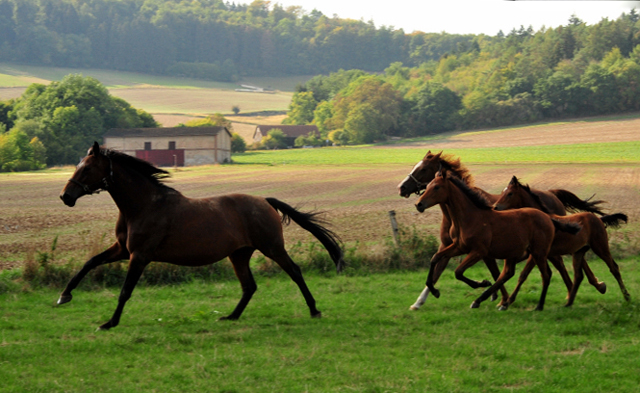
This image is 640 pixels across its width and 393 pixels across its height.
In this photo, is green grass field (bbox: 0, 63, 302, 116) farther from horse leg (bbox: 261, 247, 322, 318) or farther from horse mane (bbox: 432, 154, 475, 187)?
horse leg (bbox: 261, 247, 322, 318)

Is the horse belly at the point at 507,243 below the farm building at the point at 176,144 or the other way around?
the other way around

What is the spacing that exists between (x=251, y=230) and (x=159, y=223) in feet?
4.27

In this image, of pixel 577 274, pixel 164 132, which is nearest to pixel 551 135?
pixel 164 132

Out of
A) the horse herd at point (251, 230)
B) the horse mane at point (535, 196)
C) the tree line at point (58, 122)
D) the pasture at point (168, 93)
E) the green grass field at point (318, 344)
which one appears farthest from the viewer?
the pasture at point (168, 93)

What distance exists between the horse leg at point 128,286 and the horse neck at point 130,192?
0.67 meters

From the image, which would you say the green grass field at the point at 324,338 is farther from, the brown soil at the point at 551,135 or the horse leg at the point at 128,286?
the brown soil at the point at 551,135

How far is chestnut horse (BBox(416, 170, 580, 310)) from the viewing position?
878 cm

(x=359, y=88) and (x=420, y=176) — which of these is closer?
(x=420, y=176)

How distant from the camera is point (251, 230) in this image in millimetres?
8547

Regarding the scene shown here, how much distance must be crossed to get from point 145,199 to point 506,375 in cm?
512

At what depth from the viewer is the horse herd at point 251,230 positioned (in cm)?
798

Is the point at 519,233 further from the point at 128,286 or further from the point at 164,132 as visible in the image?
the point at 164,132

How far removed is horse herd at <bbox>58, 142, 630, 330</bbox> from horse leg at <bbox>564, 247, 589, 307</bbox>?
0.02m

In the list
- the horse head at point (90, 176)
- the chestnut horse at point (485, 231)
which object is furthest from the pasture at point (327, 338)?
the horse head at point (90, 176)
